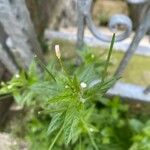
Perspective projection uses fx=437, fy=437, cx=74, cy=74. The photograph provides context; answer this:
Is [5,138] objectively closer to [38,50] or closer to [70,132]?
[38,50]

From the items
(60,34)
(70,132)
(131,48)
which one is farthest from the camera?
(60,34)

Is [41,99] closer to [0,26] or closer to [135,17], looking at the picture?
[0,26]

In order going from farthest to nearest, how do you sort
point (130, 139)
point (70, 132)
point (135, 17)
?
point (135, 17) < point (130, 139) < point (70, 132)

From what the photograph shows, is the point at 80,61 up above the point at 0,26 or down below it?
below

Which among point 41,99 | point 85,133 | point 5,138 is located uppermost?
point 41,99

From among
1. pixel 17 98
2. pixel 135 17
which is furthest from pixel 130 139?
pixel 135 17

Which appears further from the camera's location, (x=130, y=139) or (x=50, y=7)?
(x=50, y=7)

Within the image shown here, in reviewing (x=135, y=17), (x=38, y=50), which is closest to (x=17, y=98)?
(x=38, y=50)
